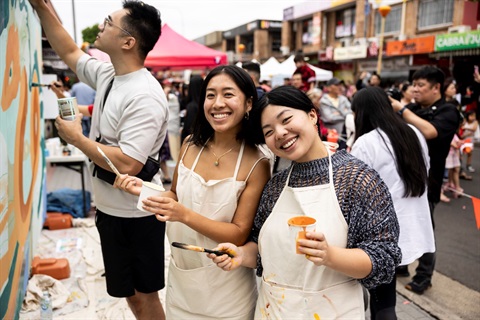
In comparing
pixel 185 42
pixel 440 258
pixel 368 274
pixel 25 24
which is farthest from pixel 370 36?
pixel 368 274

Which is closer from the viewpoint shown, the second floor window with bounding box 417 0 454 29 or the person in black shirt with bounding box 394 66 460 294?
the person in black shirt with bounding box 394 66 460 294

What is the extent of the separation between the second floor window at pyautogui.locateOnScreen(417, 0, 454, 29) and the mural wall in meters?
18.6

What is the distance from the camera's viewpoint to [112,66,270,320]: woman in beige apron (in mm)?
1811

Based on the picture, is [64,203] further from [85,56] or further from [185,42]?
[185,42]

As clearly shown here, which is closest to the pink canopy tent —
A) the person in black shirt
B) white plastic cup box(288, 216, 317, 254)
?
the person in black shirt

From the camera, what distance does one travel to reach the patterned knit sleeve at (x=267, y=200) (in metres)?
1.72

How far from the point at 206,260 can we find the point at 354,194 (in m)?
0.74

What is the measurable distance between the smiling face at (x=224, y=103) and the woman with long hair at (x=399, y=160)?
4.54 ft

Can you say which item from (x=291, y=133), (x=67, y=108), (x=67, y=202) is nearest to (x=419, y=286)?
(x=291, y=133)

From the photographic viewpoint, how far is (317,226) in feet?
4.97

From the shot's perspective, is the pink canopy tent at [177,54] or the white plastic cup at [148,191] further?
the pink canopy tent at [177,54]

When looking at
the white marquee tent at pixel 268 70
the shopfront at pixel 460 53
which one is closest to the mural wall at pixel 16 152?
the white marquee tent at pixel 268 70

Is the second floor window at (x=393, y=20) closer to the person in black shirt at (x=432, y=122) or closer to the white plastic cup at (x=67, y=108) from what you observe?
the person in black shirt at (x=432, y=122)

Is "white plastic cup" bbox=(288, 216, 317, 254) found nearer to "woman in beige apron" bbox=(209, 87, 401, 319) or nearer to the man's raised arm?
"woman in beige apron" bbox=(209, 87, 401, 319)
